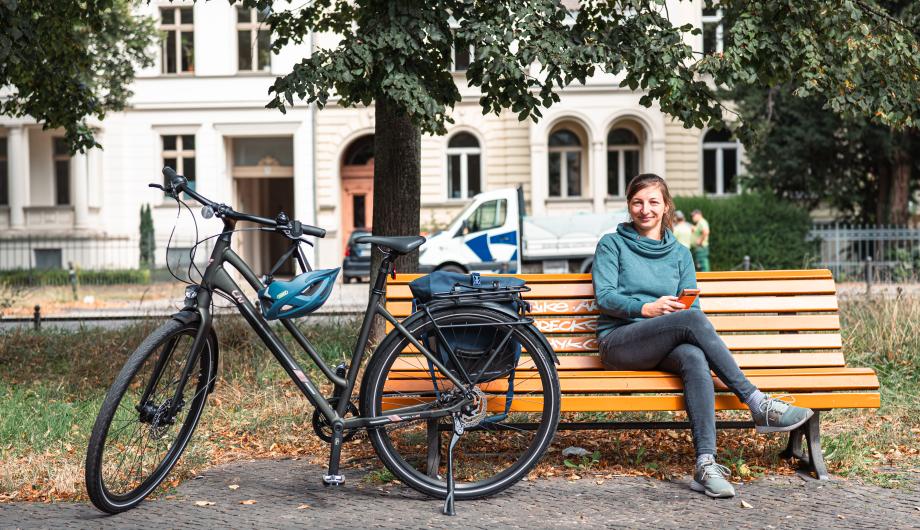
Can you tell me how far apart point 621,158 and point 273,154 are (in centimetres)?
1065

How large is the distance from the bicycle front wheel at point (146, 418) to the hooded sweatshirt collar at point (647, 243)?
219 centimetres

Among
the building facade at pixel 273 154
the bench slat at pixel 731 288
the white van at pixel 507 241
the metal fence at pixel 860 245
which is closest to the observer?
the bench slat at pixel 731 288

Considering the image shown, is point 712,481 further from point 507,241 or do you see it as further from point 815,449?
point 507,241

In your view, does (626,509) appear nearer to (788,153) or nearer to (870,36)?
(870,36)

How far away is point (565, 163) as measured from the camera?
3062 centimetres

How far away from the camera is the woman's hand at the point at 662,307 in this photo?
5.06m

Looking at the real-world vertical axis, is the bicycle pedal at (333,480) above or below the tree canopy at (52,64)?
below

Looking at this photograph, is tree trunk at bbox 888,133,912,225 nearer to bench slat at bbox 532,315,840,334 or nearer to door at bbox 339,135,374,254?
door at bbox 339,135,374,254

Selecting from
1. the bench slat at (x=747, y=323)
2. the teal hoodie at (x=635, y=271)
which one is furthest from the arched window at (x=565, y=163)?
the teal hoodie at (x=635, y=271)

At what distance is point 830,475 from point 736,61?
10.5ft

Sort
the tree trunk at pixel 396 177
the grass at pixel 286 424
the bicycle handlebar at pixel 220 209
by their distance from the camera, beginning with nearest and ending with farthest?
the bicycle handlebar at pixel 220 209
the grass at pixel 286 424
the tree trunk at pixel 396 177

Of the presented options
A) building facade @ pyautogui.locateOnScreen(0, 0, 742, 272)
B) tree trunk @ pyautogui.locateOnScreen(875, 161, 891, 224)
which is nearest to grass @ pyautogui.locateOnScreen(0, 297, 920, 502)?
tree trunk @ pyautogui.locateOnScreen(875, 161, 891, 224)

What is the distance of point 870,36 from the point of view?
7.58m

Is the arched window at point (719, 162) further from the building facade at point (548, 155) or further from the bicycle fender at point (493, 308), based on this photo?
the bicycle fender at point (493, 308)
